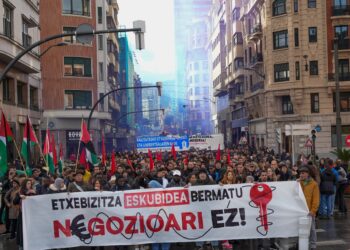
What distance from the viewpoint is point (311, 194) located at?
10680mm

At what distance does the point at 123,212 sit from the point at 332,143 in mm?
38766

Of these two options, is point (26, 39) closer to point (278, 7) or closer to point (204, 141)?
point (204, 141)

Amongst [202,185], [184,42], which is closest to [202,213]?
[202,185]

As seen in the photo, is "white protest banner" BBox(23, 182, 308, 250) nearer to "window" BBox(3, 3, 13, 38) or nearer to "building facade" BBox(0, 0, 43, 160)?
"building facade" BBox(0, 0, 43, 160)

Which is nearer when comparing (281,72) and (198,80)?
(281,72)

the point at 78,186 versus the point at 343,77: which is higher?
the point at 343,77

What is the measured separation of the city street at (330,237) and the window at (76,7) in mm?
38749

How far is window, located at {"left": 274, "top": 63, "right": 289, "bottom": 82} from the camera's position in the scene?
1900 inches

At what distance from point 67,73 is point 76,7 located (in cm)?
596

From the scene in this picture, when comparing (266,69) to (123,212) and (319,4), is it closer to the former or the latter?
(319,4)

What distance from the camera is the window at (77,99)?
50500mm

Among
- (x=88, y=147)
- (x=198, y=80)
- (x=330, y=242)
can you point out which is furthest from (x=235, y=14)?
(x=198, y=80)

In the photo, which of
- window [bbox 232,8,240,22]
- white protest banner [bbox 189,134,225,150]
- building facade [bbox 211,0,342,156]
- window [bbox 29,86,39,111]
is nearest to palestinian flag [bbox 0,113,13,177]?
window [bbox 29,86,39,111]

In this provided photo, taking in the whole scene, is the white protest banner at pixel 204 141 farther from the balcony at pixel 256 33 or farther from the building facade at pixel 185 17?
the building facade at pixel 185 17
